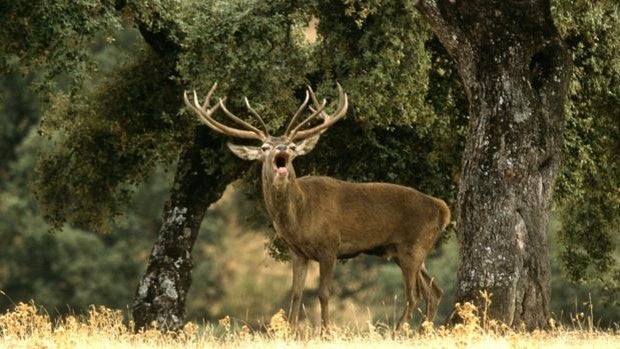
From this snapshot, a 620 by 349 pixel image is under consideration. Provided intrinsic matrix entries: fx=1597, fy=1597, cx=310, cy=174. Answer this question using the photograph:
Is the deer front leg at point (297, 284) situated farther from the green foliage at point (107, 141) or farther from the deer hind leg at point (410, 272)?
the green foliage at point (107, 141)

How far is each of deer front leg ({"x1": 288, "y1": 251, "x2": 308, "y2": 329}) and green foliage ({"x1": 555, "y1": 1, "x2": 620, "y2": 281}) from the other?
4.13m

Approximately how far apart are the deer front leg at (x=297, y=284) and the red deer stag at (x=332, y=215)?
0.04 feet

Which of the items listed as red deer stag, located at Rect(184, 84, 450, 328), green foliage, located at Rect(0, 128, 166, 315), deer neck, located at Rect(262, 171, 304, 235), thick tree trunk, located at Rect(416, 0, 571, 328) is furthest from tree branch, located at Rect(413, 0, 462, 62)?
green foliage, located at Rect(0, 128, 166, 315)

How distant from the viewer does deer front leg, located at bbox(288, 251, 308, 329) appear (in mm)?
17766

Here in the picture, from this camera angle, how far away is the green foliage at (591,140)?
67.5 feet

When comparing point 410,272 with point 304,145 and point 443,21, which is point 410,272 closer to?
point 304,145

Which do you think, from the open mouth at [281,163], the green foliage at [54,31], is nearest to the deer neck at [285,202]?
the open mouth at [281,163]

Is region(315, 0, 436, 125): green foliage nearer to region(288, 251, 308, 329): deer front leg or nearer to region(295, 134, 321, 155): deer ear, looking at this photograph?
region(295, 134, 321, 155): deer ear

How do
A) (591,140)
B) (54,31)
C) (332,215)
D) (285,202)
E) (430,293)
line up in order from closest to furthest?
(285,202), (430,293), (332,215), (54,31), (591,140)

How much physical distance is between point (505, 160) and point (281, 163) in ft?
10.1

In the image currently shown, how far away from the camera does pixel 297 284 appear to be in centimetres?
1838

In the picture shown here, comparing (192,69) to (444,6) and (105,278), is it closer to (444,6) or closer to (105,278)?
(444,6)

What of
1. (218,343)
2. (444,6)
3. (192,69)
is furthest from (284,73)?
(218,343)

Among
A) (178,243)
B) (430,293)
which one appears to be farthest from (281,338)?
(178,243)
